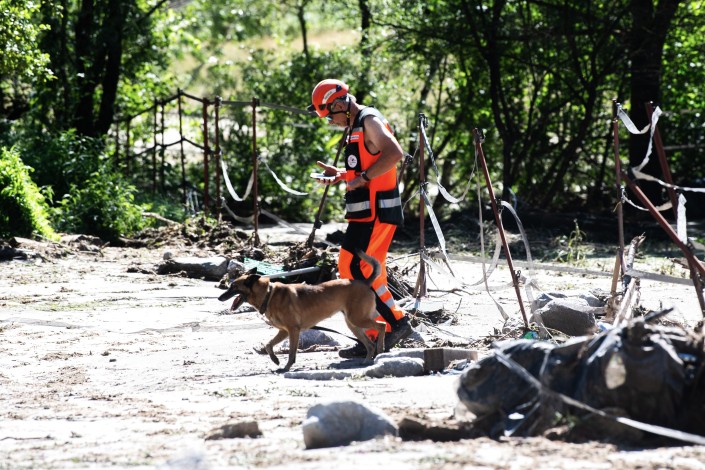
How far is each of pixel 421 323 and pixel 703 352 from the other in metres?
4.19

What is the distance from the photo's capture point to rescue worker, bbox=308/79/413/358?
8188 millimetres

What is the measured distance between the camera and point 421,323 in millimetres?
9367

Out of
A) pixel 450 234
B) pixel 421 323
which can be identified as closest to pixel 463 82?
pixel 450 234

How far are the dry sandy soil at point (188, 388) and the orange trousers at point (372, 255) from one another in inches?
20.6

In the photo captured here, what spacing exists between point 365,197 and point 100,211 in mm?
9445

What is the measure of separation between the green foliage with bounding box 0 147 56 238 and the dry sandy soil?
2.49m

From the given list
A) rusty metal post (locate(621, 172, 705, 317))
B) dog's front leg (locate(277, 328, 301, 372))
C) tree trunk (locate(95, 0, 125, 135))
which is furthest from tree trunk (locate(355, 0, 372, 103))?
rusty metal post (locate(621, 172, 705, 317))

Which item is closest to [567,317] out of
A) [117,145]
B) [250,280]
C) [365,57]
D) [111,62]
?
[250,280]

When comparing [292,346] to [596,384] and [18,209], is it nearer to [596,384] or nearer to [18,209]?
[596,384]

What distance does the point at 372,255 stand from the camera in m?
8.34

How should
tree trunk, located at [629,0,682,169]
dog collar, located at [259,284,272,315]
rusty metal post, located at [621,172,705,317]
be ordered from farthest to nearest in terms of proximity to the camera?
tree trunk, located at [629,0,682,169] < dog collar, located at [259,284,272,315] < rusty metal post, located at [621,172,705,317]

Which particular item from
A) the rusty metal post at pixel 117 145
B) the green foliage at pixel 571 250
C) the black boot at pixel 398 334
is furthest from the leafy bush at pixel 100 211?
the black boot at pixel 398 334

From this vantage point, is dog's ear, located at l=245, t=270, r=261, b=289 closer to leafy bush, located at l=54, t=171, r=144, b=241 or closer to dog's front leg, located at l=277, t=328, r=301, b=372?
dog's front leg, located at l=277, t=328, r=301, b=372

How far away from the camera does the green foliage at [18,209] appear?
1533 cm
